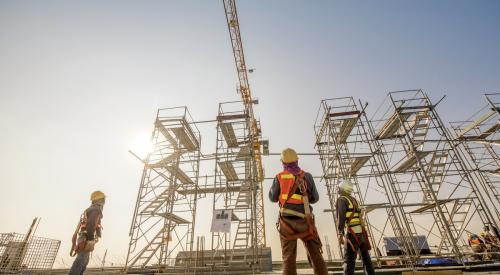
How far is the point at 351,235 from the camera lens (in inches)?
183

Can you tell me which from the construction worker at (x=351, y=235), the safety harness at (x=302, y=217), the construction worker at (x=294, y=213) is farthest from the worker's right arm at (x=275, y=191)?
the construction worker at (x=351, y=235)

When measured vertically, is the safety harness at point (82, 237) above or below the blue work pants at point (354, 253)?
above

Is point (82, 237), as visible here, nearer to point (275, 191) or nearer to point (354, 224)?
point (275, 191)

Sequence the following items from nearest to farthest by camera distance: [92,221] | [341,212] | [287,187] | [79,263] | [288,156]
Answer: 1. [287,187]
2. [288,156]
3. [79,263]
4. [341,212]
5. [92,221]

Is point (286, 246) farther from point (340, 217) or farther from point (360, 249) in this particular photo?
point (360, 249)

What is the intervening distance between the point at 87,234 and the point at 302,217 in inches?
181

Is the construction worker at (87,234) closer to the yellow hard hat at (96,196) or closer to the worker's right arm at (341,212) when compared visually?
the yellow hard hat at (96,196)

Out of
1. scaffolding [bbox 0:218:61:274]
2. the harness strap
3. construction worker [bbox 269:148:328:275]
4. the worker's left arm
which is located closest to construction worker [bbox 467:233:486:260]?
the worker's left arm

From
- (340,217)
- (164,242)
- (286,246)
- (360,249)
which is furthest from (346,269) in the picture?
(164,242)

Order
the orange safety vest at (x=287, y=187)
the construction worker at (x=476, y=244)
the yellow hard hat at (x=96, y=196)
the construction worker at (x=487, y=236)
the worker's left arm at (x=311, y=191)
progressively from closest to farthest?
the orange safety vest at (x=287, y=187) < the worker's left arm at (x=311, y=191) < the yellow hard hat at (x=96, y=196) < the construction worker at (x=487, y=236) < the construction worker at (x=476, y=244)

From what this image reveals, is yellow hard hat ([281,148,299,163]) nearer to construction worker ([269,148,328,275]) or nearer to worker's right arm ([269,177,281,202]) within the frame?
construction worker ([269,148,328,275])

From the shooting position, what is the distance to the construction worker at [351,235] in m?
4.54

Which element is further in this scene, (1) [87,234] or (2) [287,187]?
(1) [87,234]

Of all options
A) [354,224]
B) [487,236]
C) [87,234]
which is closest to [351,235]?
[354,224]
